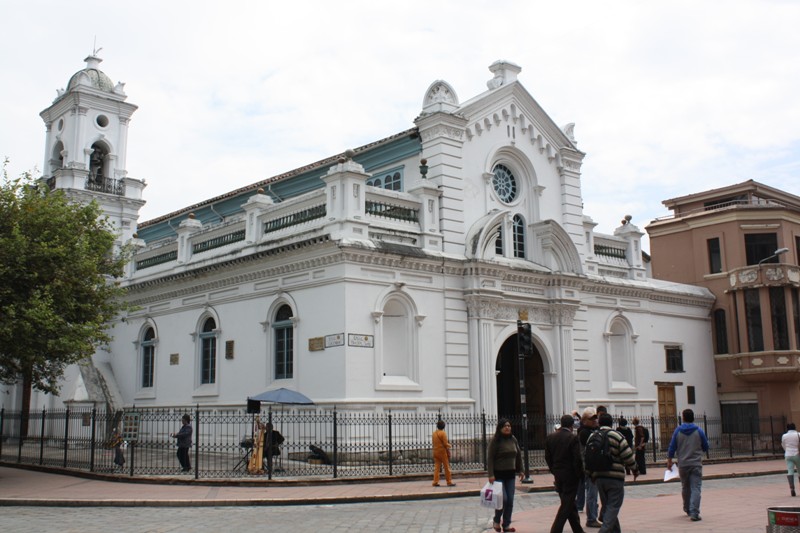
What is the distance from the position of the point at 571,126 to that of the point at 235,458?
17.0 m

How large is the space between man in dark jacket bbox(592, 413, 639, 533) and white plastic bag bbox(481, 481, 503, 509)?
5.03 feet

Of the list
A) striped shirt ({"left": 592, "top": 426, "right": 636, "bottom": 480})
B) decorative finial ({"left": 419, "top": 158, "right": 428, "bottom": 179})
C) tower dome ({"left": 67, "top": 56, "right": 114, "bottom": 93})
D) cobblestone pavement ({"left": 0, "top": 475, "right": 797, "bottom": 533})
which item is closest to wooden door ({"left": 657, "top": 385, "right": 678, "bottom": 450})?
cobblestone pavement ({"left": 0, "top": 475, "right": 797, "bottom": 533})

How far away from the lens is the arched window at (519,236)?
2814 centimetres

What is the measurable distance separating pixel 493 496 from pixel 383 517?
2.99 metres

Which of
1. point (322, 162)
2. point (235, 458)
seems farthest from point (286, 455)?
point (322, 162)

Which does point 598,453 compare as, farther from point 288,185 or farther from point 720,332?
point 720,332

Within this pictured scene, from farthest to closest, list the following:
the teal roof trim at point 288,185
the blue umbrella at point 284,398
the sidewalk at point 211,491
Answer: the teal roof trim at point 288,185 < the blue umbrella at point 284,398 < the sidewalk at point 211,491

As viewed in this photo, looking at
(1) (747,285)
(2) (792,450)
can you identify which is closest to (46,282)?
(2) (792,450)

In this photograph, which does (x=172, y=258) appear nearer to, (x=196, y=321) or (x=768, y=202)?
(x=196, y=321)

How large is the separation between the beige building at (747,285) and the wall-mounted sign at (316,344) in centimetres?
1863

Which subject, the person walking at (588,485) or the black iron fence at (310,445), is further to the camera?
the black iron fence at (310,445)

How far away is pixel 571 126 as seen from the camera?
30906 mm

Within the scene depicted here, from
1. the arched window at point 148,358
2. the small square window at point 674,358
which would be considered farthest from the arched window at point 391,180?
the small square window at point 674,358

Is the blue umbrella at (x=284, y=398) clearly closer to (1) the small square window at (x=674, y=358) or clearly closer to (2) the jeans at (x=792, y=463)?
(2) the jeans at (x=792, y=463)
